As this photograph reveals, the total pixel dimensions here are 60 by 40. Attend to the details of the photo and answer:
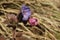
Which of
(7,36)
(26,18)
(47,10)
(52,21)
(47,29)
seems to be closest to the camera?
(26,18)

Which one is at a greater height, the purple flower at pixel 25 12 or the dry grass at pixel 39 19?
the purple flower at pixel 25 12

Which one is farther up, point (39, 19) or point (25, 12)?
point (25, 12)

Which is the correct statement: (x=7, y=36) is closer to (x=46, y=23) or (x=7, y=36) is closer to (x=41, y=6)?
(x=46, y=23)

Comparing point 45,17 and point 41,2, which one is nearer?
point 45,17

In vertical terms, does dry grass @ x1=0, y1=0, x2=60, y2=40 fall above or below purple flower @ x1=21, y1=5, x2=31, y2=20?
below

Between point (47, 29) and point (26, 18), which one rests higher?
point (26, 18)

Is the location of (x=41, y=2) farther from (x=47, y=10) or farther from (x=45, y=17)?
(x=45, y=17)

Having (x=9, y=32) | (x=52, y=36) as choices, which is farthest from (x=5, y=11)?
(x=52, y=36)

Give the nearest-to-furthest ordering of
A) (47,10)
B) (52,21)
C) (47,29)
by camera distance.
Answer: (47,29)
(52,21)
(47,10)

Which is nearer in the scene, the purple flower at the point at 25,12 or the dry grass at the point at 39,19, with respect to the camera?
the purple flower at the point at 25,12

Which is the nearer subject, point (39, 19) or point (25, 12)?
point (25, 12)

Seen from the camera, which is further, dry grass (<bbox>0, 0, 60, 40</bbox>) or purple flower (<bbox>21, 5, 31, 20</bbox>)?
dry grass (<bbox>0, 0, 60, 40</bbox>)
